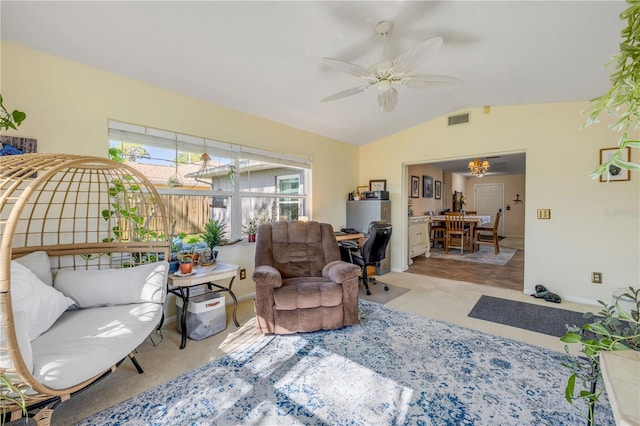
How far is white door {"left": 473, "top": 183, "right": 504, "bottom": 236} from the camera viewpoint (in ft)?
31.9

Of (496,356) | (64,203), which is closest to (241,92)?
(64,203)

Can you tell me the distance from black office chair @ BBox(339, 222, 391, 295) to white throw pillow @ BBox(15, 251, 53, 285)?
9.56ft

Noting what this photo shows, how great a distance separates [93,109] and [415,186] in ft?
19.0

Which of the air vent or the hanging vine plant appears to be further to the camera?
the air vent

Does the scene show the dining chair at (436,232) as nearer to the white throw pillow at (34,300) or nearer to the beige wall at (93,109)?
the beige wall at (93,109)

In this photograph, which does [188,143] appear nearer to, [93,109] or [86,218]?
[93,109]

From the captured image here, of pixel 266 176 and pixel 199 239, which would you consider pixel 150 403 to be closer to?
pixel 199 239

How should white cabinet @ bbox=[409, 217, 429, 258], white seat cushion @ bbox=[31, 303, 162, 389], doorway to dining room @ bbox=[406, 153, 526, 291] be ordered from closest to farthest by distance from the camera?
1. white seat cushion @ bbox=[31, 303, 162, 389]
2. doorway to dining room @ bbox=[406, 153, 526, 291]
3. white cabinet @ bbox=[409, 217, 429, 258]

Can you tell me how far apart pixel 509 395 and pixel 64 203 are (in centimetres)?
346

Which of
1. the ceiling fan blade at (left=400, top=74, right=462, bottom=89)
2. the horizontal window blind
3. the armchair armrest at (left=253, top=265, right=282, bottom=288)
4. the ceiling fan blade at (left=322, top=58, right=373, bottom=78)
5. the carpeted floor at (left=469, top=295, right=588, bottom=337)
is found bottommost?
the carpeted floor at (left=469, top=295, right=588, bottom=337)

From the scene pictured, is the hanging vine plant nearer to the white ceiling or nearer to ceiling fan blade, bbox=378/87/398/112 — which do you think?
the white ceiling

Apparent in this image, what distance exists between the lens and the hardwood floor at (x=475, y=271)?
4.22 metres

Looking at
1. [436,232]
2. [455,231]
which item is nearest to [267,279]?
[455,231]

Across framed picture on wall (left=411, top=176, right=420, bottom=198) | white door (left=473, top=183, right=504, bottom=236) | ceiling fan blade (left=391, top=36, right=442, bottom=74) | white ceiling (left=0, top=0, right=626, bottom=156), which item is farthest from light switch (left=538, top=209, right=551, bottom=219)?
white door (left=473, top=183, right=504, bottom=236)
